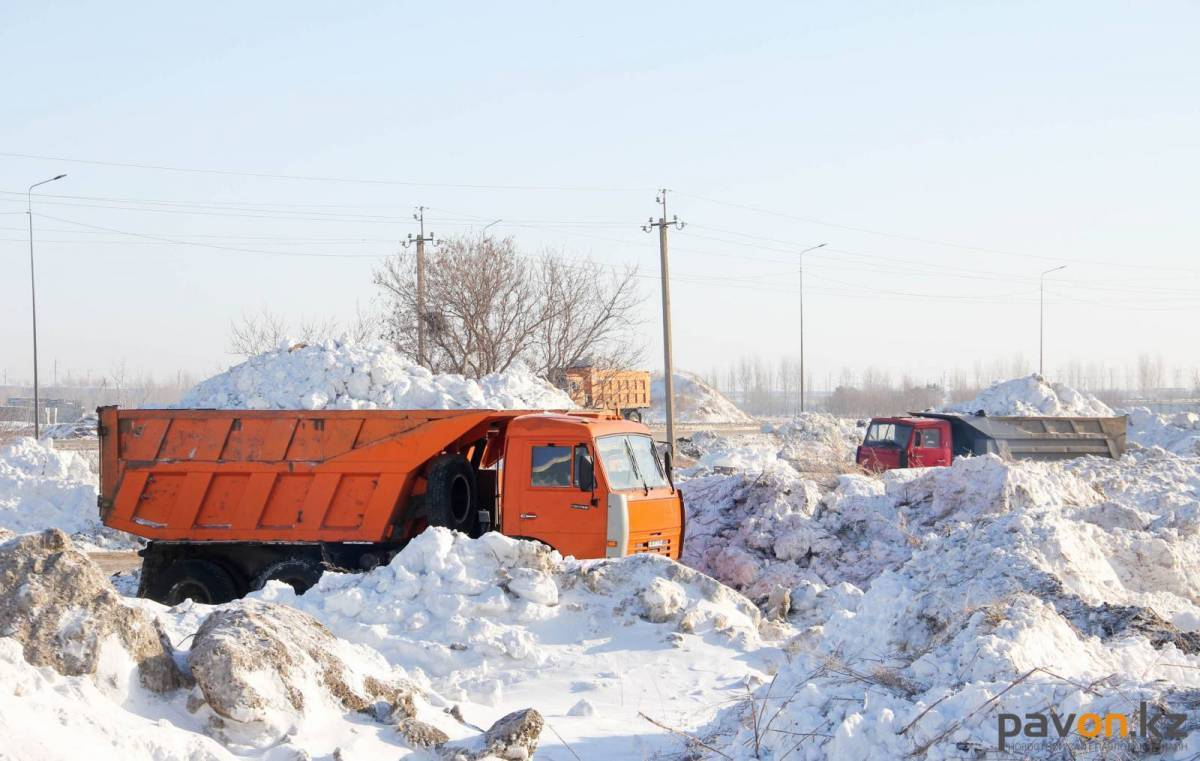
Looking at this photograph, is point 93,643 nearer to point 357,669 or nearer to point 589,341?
point 357,669

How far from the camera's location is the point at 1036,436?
28641 millimetres

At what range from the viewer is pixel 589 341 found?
127 feet

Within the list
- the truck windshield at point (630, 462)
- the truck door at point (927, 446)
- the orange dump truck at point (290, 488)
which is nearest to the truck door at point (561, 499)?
the truck windshield at point (630, 462)

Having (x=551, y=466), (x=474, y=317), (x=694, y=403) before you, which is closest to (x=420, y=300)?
(x=474, y=317)

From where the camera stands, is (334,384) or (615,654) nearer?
(615,654)

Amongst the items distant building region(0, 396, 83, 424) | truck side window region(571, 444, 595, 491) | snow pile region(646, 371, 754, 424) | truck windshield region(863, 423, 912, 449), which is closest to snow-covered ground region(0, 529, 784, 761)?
truck side window region(571, 444, 595, 491)

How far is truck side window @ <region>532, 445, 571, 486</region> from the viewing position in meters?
13.1

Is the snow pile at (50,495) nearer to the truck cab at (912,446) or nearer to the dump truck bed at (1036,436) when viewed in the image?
the truck cab at (912,446)

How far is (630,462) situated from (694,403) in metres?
74.5

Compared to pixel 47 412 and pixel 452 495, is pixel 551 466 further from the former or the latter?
pixel 47 412

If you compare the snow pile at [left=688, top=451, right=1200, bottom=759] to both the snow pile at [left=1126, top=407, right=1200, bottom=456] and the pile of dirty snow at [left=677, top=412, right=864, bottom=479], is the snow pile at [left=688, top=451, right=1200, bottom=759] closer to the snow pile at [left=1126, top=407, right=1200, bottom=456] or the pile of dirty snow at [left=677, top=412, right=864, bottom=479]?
the pile of dirty snow at [left=677, top=412, right=864, bottom=479]

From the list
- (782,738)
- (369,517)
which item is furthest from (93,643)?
(369,517)

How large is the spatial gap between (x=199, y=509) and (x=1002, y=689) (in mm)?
10415

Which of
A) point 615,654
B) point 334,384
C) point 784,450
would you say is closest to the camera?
point 615,654
